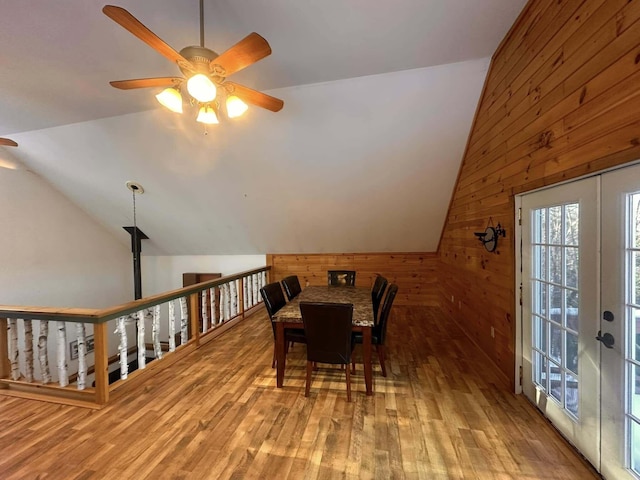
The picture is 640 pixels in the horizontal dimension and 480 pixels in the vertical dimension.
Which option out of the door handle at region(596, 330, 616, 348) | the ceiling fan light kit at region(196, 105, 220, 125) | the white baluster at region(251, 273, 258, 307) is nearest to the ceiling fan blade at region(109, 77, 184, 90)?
the ceiling fan light kit at region(196, 105, 220, 125)

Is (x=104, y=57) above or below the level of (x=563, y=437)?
above

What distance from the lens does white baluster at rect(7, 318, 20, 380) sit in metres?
2.44

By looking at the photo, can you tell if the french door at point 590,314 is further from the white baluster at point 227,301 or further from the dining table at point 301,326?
the white baluster at point 227,301

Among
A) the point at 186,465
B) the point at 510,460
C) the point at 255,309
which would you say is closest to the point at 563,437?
the point at 510,460

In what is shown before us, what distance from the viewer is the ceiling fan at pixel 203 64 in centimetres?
135

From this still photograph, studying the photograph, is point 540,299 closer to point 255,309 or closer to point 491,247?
point 491,247

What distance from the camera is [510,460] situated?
162 centimetres

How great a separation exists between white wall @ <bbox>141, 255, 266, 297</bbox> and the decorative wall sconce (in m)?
4.24

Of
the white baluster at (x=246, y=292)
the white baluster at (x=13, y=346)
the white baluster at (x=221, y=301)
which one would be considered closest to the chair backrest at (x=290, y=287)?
the white baluster at (x=221, y=301)

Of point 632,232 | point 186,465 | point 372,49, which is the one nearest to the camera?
point 632,232

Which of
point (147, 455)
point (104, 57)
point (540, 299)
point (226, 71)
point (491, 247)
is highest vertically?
point (104, 57)

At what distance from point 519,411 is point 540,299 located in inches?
35.1

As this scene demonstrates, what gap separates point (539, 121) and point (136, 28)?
2.60m

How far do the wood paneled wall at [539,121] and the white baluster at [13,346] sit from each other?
14.9 feet
